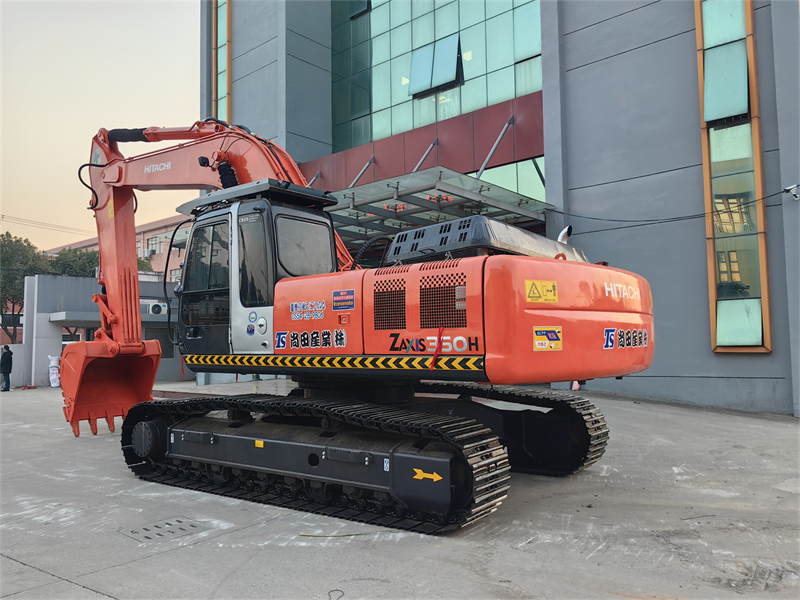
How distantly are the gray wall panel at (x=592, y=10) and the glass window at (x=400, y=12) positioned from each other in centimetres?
728

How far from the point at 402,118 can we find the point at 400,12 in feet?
13.8

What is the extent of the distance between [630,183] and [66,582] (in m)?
14.3

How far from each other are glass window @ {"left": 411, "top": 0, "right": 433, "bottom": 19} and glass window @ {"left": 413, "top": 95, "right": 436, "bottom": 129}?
3184 mm

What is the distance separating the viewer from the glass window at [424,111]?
20.3 meters

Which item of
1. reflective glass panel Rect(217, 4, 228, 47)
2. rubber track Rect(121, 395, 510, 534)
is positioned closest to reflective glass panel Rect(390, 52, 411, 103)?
reflective glass panel Rect(217, 4, 228, 47)

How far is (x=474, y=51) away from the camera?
19.3 m

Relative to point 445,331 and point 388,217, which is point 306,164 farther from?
point 445,331

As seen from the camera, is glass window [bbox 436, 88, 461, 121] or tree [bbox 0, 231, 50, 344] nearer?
glass window [bbox 436, 88, 461, 121]

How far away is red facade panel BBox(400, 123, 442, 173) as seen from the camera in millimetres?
18906

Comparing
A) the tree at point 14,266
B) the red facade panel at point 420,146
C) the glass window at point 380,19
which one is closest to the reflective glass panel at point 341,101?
the glass window at point 380,19

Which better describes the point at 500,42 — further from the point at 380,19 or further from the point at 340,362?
the point at 340,362

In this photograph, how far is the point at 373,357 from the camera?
207 inches

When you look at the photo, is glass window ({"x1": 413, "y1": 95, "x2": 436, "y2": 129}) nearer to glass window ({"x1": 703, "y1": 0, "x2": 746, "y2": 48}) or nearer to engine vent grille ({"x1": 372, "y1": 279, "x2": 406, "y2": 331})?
glass window ({"x1": 703, "y1": 0, "x2": 746, "y2": 48})

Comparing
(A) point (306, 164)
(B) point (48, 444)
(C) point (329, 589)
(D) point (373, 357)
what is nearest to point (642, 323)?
(D) point (373, 357)
